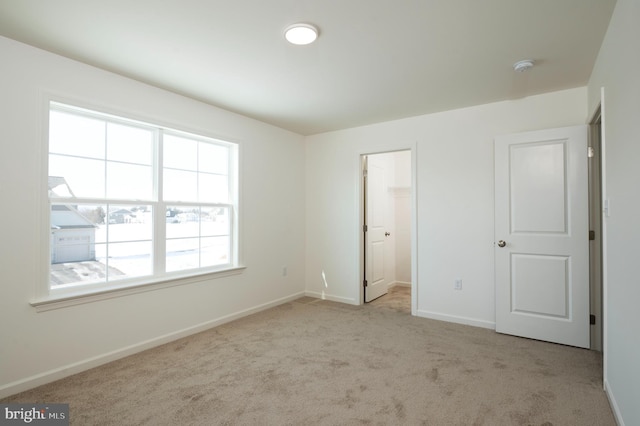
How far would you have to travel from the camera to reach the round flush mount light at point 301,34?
7.33 ft

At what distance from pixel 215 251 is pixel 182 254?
45 cm

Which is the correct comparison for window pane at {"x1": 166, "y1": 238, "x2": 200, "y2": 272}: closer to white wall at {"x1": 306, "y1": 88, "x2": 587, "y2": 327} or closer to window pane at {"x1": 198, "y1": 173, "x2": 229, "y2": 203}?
window pane at {"x1": 198, "y1": 173, "x2": 229, "y2": 203}

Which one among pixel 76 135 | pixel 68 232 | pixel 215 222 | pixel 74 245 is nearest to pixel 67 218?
pixel 68 232

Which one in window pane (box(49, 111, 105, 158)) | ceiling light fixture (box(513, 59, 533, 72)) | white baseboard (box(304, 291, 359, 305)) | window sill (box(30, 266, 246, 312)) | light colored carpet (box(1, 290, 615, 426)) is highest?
ceiling light fixture (box(513, 59, 533, 72))

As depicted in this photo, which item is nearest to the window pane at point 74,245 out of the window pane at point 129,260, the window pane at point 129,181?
the window pane at point 129,260

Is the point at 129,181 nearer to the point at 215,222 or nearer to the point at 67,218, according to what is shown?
the point at 67,218

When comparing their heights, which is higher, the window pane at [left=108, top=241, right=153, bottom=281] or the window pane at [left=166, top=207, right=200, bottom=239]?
the window pane at [left=166, top=207, right=200, bottom=239]

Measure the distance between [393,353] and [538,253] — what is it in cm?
177

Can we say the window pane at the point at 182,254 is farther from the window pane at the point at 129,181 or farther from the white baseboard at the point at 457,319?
the white baseboard at the point at 457,319

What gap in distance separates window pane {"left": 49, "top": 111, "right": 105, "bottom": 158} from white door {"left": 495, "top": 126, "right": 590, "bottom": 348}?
3887mm

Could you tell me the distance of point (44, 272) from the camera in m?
2.54

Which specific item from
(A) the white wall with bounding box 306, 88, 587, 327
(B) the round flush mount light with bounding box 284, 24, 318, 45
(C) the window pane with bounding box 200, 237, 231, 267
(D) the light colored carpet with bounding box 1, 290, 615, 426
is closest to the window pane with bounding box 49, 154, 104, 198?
(C) the window pane with bounding box 200, 237, 231, 267

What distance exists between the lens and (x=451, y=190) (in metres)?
3.92

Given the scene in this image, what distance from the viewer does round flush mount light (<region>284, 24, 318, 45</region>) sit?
7.33ft
